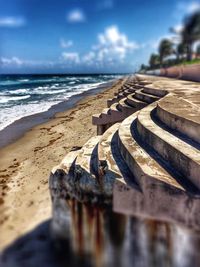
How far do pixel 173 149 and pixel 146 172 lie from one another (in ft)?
1.96

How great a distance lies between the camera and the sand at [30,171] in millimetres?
4426

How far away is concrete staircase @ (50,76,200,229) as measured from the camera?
2.69m

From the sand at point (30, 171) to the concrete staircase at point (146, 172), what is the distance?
4.17 ft

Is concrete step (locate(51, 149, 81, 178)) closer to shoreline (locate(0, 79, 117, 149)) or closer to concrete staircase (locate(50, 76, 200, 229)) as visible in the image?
concrete staircase (locate(50, 76, 200, 229))

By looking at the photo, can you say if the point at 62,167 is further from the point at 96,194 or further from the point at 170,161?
the point at 170,161

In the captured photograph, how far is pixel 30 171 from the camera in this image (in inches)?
262

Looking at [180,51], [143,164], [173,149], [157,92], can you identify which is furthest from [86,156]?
[180,51]

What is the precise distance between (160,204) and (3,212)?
3.16 m

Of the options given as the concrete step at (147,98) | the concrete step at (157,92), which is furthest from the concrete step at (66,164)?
the concrete step at (157,92)

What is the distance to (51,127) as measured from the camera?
480 inches

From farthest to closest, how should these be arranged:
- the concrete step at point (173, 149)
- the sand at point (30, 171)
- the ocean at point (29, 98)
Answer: the ocean at point (29, 98)
the sand at point (30, 171)
the concrete step at point (173, 149)

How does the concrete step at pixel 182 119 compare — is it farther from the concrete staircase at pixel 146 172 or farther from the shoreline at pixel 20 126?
the shoreline at pixel 20 126

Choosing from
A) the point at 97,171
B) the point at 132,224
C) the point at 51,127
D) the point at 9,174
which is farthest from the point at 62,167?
the point at 51,127

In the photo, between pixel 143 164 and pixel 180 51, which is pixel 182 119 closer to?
pixel 143 164
